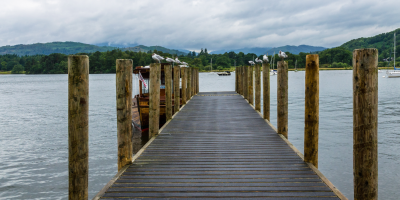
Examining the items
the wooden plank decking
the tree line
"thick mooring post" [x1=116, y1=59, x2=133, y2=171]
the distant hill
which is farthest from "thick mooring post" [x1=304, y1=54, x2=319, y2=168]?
the distant hill

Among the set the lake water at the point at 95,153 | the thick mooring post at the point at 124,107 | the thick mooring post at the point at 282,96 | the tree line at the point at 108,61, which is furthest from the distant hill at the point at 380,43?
the thick mooring post at the point at 124,107

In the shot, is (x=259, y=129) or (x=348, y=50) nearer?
(x=259, y=129)

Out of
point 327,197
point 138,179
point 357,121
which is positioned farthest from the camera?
point 138,179

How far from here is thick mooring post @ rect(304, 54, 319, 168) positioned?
5395 millimetres

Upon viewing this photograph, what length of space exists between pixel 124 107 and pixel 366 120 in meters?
3.57

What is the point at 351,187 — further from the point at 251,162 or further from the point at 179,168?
the point at 179,168

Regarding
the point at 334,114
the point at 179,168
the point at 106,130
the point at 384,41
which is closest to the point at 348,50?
the point at 384,41

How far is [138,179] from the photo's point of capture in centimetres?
474

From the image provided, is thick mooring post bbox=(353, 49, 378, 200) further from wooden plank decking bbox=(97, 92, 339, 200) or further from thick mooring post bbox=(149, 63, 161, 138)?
thick mooring post bbox=(149, 63, 161, 138)

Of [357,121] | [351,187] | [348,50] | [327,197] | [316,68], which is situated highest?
[348,50]

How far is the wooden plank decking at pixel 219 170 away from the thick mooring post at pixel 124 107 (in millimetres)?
250

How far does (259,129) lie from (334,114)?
1515 cm

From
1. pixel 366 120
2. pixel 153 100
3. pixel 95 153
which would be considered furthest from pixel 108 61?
pixel 366 120

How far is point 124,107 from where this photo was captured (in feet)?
17.6
